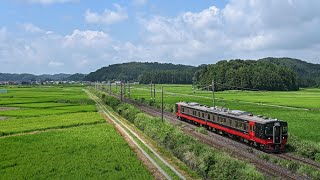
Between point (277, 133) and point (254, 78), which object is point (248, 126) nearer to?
point (277, 133)

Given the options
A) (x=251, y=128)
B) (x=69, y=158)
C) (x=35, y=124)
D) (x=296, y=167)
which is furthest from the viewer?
(x=35, y=124)

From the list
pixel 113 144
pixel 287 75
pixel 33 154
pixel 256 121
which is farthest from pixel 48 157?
pixel 287 75

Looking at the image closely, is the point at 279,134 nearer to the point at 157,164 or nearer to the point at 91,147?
the point at 157,164

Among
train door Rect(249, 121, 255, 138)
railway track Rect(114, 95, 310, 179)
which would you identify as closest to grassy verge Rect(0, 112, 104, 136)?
railway track Rect(114, 95, 310, 179)

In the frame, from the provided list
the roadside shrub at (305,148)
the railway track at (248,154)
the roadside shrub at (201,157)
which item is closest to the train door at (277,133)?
the railway track at (248,154)

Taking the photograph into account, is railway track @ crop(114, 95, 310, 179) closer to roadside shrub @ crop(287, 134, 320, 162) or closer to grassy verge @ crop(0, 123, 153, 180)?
roadside shrub @ crop(287, 134, 320, 162)

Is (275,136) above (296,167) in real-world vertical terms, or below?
above

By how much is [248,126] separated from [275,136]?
3.67 m

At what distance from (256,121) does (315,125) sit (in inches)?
579

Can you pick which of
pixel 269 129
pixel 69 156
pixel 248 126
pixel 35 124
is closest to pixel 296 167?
pixel 269 129

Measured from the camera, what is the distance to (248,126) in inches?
1454

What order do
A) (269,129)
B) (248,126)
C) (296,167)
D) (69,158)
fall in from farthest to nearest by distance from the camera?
(248,126)
(269,129)
(69,158)
(296,167)

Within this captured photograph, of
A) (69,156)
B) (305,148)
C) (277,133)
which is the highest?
(277,133)

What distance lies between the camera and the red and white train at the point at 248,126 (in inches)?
1336
